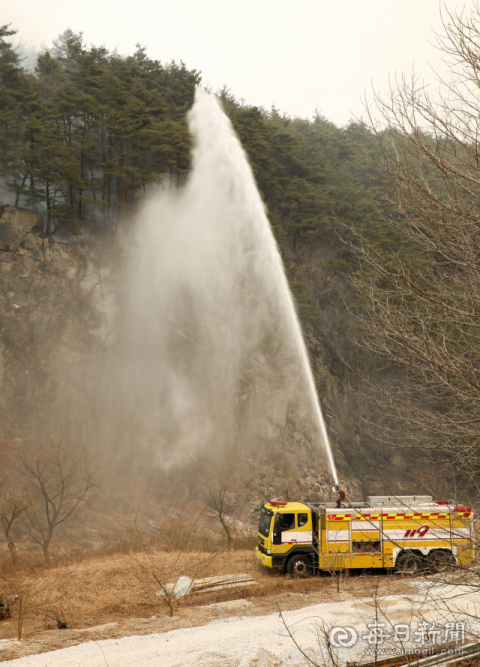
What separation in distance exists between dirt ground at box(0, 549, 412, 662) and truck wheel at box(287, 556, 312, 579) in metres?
0.24

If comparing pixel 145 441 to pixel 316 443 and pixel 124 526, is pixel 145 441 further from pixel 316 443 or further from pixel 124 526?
pixel 316 443

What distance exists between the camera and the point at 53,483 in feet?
63.2

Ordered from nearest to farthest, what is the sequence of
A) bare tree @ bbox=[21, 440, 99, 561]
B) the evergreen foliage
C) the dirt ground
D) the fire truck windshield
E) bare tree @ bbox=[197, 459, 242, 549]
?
the dirt ground < the fire truck windshield < bare tree @ bbox=[21, 440, 99, 561] < bare tree @ bbox=[197, 459, 242, 549] < the evergreen foliage

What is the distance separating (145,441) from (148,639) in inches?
608

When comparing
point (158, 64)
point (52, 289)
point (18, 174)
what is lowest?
point (52, 289)

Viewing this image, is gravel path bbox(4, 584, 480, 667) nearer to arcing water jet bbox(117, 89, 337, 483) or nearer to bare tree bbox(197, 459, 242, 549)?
bare tree bbox(197, 459, 242, 549)

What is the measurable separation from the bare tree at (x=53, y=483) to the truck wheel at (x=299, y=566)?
781 cm

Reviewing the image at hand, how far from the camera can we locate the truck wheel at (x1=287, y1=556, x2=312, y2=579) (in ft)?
42.6

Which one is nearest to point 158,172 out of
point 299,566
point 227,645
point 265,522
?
point 265,522

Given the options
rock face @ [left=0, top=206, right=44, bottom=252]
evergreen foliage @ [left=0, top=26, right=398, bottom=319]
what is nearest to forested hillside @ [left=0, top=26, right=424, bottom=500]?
evergreen foliage @ [left=0, top=26, right=398, bottom=319]

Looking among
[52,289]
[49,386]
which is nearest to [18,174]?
[52,289]

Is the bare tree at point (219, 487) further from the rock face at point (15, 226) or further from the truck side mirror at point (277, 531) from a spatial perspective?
the rock face at point (15, 226)

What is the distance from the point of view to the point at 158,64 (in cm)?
3669

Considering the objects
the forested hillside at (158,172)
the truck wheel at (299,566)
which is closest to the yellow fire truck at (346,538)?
the truck wheel at (299,566)
